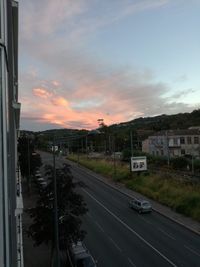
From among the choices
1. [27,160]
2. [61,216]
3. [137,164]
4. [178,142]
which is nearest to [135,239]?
[61,216]

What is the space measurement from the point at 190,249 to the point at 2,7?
25.2 metres

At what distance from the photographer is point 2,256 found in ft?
20.3

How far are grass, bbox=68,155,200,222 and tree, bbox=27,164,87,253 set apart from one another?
1562cm

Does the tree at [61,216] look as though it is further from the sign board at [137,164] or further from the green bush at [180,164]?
the green bush at [180,164]

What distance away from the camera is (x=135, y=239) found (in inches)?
1230

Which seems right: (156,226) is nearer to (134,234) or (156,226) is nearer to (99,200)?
(134,234)

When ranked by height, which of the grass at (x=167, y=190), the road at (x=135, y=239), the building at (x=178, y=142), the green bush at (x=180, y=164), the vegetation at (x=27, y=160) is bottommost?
the road at (x=135, y=239)

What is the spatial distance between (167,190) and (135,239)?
1789 centimetres

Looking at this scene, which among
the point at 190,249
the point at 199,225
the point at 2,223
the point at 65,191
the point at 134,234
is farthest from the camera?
the point at 199,225

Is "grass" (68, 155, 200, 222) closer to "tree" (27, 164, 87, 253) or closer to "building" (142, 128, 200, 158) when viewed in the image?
"tree" (27, 164, 87, 253)

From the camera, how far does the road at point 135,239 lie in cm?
2605

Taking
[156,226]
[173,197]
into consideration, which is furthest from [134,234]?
[173,197]

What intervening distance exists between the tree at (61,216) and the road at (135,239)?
138 centimetres

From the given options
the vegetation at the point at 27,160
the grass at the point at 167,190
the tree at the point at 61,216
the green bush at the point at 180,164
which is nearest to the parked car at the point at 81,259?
the tree at the point at 61,216
